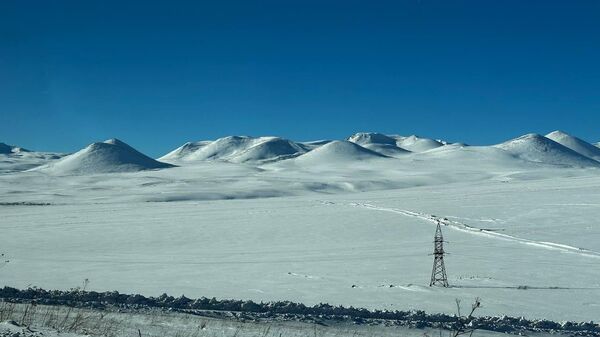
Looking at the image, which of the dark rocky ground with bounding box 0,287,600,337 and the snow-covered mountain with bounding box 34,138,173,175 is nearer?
the dark rocky ground with bounding box 0,287,600,337

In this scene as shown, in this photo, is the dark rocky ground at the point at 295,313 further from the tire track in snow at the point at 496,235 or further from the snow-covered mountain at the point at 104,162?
the snow-covered mountain at the point at 104,162

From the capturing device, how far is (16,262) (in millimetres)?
21156

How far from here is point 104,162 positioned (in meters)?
179

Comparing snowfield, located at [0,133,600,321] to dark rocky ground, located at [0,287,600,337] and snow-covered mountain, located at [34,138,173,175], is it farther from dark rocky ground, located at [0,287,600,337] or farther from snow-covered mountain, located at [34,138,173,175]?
snow-covered mountain, located at [34,138,173,175]

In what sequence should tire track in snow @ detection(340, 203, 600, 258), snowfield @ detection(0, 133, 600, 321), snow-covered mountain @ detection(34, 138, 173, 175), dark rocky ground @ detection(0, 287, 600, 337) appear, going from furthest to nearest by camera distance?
snow-covered mountain @ detection(34, 138, 173, 175)
tire track in snow @ detection(340, 203, 600, 258)
snowfield @ detection(0, 133, 600, 321)
dark rocky ground @ detection(0, 287, 600, 337)

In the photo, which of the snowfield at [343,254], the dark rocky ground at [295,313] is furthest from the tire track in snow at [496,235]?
the dark rocky ground at [295,313]

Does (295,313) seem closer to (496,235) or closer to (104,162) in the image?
(496,235)

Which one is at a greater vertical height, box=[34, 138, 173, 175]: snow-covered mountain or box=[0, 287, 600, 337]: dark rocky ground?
box=[34, 138, 173, 175]: snow-covered mountain

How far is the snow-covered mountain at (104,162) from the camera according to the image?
170m

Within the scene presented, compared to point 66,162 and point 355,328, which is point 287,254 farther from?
point 66,162

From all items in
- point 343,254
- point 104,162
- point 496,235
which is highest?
point 104,162

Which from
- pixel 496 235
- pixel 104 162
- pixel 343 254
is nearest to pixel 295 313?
pixel 343 254

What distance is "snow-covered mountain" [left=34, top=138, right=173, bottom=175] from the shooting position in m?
170

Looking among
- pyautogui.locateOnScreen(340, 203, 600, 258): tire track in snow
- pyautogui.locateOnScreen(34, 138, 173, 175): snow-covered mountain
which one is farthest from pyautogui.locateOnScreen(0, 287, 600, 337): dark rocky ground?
pyautogui.locateOnScreen(34, 138, 173, 175): snow-covered mountain
